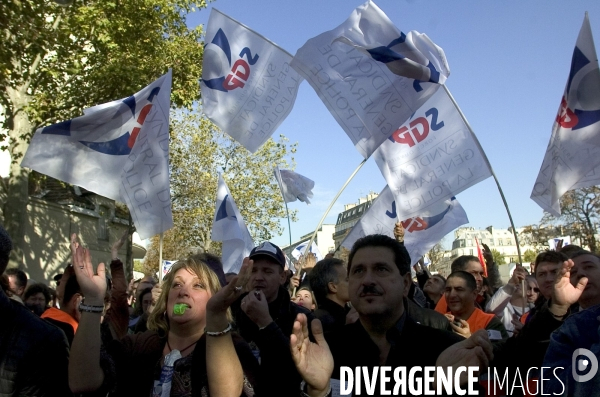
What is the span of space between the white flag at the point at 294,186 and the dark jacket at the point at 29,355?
8.84 metres

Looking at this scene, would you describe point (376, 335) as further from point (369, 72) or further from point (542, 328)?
point (369, 72)

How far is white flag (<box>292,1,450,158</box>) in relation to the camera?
621cm

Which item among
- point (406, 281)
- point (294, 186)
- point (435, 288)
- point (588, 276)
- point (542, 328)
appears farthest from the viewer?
point (294, 186)

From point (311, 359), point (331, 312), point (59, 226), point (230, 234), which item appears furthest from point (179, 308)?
point (59, 226)

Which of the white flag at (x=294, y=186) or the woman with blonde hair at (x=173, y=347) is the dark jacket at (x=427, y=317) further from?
the white flag at (x=294, y=186)

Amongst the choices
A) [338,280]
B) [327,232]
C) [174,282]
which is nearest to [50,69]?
[338,280]

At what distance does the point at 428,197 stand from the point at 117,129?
3.36m

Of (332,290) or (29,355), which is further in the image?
(332,290)

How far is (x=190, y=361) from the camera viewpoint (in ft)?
9.01

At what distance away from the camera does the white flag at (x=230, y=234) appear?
Answer: 862 cm

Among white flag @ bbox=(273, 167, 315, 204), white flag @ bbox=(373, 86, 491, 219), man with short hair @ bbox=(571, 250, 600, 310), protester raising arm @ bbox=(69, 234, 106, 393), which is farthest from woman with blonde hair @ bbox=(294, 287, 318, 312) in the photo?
white flag @ bbox=(273, 167, 315, 204)

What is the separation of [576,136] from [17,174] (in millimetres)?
12418

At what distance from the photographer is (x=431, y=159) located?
7.00 m

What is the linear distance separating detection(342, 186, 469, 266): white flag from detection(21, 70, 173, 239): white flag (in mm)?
2823
